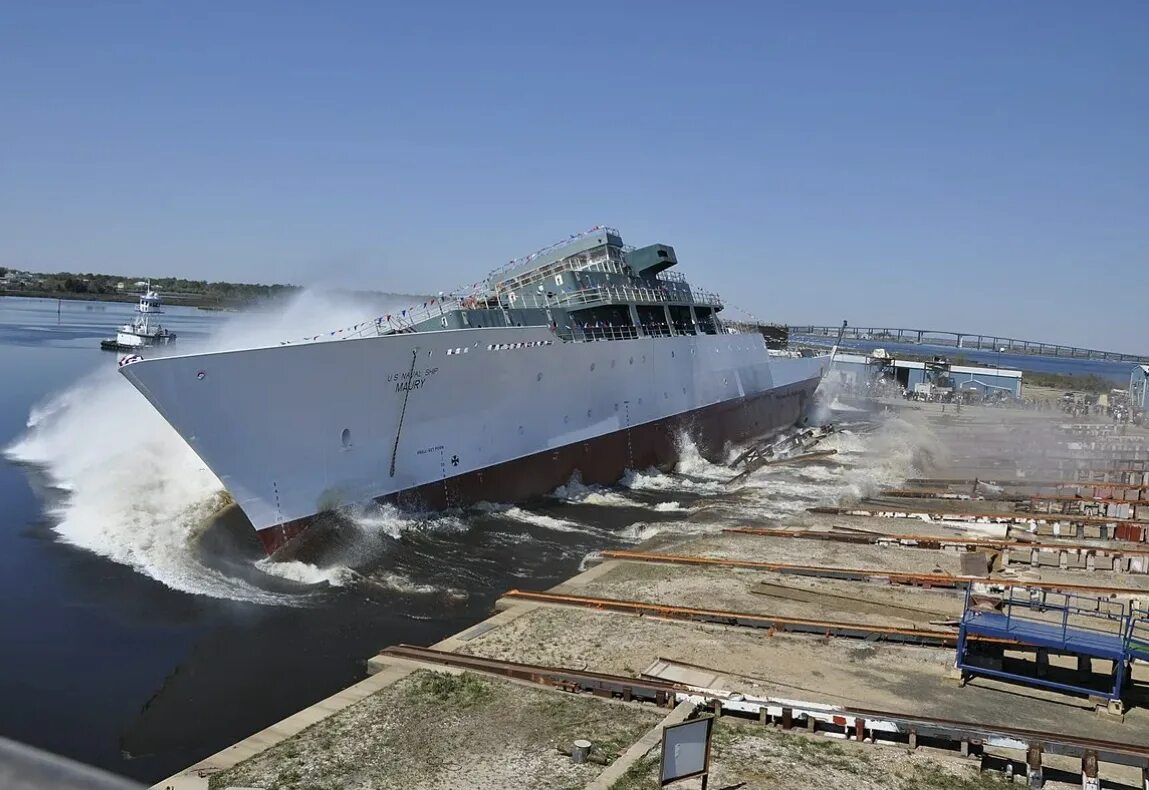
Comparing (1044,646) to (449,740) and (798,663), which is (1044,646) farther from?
(449,740)

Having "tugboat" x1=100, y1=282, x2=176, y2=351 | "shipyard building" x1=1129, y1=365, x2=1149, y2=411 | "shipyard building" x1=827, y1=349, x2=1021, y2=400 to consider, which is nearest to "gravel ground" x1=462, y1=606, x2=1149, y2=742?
"shipyard building" x1=1129, y1=365, x2=1149, y2=411

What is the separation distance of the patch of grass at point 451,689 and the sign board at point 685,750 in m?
3.06

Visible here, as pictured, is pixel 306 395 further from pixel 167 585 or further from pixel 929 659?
pixel 929 659

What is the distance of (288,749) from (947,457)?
3494 cm

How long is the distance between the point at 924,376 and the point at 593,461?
187ft

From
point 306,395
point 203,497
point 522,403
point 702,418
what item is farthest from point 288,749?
point 702,418

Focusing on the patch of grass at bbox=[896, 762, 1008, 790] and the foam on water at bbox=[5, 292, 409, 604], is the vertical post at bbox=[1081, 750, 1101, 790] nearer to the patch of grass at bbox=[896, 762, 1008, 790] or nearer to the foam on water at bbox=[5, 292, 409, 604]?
the patch of grass at bbox=[896, 762, 1008, 790]

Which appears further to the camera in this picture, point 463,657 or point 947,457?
point 947,457

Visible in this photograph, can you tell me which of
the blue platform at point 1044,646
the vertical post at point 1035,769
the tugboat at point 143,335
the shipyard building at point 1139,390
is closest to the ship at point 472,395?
the blue platform at point 1044,646

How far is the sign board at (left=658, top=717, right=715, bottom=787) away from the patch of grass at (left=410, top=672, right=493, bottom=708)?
3.06 metres

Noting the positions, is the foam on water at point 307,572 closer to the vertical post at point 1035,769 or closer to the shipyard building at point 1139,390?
the vertical post at point 1035,769

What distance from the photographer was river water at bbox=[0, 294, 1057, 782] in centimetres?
924

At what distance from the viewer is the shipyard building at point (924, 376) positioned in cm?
6481

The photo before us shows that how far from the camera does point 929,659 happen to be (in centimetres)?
1039
